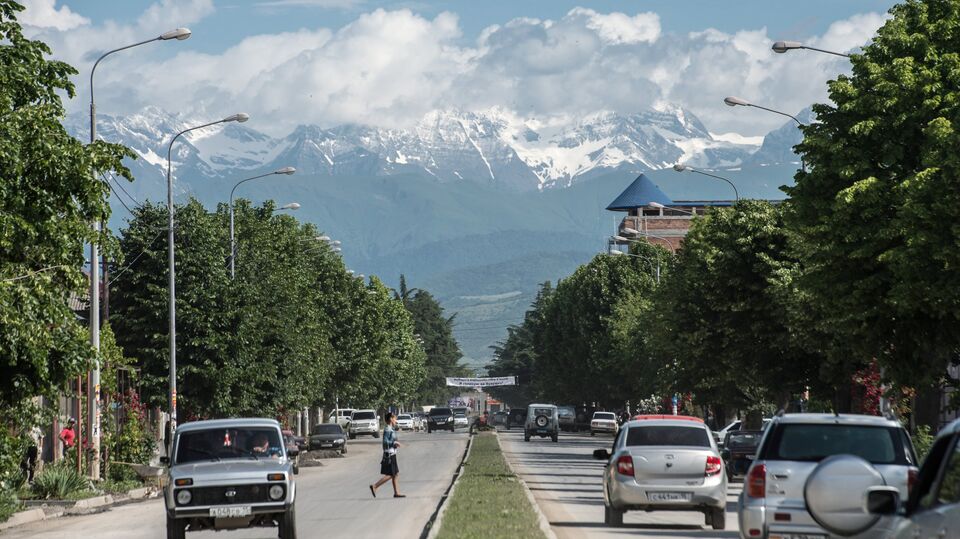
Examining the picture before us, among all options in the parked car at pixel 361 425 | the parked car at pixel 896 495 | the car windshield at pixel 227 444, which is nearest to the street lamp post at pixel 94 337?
the car windshield at pixel 227 444

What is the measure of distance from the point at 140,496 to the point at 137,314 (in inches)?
681

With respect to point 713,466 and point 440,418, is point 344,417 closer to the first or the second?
point 440,418

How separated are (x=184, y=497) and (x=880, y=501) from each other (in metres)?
13.6

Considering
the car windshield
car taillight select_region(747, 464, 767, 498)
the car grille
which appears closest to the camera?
car taillight select_region(747, 464, 767, 498)

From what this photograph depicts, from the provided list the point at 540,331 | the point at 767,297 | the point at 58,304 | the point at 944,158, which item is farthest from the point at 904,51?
the point at 540,331

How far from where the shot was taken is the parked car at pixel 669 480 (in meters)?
22.5

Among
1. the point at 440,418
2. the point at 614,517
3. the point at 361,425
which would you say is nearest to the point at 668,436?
the point at 614,517

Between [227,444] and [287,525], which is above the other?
[227,444]

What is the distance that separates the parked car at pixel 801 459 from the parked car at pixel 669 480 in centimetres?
641

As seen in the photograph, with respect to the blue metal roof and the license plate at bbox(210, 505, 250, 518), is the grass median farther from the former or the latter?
the blue metal roof

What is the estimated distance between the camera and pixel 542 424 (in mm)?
86625

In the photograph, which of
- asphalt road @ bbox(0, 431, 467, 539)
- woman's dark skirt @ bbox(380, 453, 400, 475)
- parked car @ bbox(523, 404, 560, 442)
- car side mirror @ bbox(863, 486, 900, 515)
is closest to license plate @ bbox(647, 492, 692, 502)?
asphalt road @ bbox(0, 431, 467, 539)

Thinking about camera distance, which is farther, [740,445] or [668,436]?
[740,445]

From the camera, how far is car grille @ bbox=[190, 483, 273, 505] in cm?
1991
